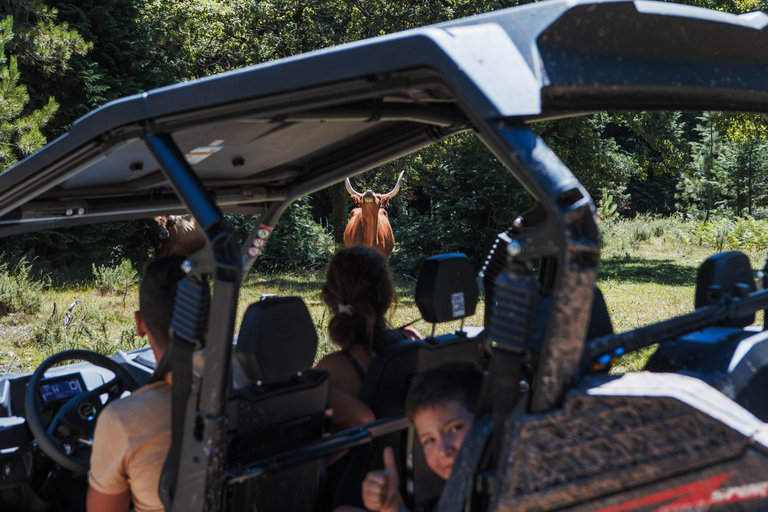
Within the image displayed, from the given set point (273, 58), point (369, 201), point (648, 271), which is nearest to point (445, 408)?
point (369, 201)

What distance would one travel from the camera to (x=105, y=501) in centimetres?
222

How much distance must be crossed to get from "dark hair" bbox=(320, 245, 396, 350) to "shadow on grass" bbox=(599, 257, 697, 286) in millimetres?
13501

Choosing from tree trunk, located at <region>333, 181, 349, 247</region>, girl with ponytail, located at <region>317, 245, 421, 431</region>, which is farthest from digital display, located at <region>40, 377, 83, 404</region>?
tree trunk, located at <region>333, 181, 349, 247</region>

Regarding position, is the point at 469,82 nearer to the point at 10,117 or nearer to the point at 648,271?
the point at 10,117

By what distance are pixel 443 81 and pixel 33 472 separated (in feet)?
7.39

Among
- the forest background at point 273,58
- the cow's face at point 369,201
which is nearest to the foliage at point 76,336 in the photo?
the cow's face at point 369,201

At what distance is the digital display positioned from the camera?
2922 mm

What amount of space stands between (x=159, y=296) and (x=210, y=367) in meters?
0.52

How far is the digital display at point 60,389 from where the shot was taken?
2.92 meters

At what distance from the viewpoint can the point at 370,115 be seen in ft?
7.45

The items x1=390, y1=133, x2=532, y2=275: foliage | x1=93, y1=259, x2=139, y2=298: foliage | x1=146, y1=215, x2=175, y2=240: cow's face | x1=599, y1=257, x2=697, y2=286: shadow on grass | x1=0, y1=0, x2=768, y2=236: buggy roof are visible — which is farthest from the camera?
x1=390, y1=133, x2=532, y2=275: foliage

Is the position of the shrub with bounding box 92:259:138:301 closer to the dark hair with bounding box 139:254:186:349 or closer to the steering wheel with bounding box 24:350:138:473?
the steering wheel with bounding box 24:350:138:473

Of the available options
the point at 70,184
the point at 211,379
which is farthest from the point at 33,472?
the point at 211,379

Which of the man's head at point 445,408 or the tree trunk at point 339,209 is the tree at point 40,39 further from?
the man's head at point 445,408
